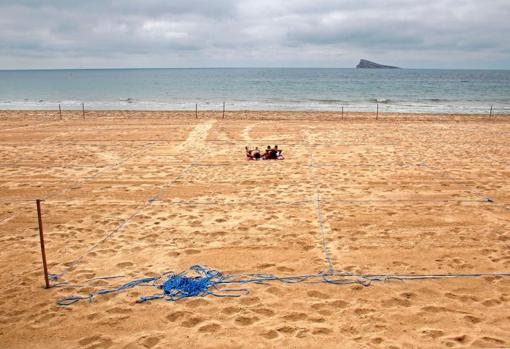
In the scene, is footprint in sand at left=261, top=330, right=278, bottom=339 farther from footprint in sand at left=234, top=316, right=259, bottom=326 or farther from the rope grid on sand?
the rope grid on sand

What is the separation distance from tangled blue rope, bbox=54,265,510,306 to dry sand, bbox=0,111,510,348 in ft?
0.42

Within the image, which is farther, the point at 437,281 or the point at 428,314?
the point at 437,281

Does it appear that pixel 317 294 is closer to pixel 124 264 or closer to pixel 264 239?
pixel 264 239

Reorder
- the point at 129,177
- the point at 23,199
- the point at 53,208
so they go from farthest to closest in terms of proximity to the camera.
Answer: the point at 129,177 < the point at 23,199 < the point at 53,208

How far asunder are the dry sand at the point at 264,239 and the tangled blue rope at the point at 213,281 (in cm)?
13

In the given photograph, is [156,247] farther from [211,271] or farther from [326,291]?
[326,291]

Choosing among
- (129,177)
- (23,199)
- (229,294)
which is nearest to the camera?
(229,294)

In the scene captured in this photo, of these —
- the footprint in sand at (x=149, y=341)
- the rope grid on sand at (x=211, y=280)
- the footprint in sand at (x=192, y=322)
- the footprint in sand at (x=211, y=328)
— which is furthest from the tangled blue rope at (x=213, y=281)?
the footprint in sand at (x=149, y=341)

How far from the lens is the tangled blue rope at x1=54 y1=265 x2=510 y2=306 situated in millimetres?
5348

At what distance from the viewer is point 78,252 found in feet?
21.5

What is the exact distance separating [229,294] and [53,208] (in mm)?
5178

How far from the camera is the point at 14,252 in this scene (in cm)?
659

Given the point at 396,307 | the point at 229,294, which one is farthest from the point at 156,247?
the point at 396,307

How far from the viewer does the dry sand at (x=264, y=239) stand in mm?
4652
